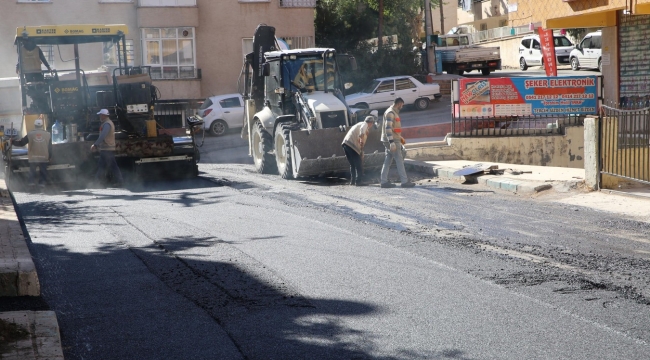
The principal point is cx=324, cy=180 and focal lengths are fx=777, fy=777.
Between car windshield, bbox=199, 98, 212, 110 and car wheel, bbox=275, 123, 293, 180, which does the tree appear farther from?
car wheel, bbox=275, 123, 293, 180

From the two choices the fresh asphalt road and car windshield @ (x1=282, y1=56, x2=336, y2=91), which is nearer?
the fresh asphalt road

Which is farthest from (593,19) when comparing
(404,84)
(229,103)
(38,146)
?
(38,146)

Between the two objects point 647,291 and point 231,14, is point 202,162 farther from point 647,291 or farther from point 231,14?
point 647,291

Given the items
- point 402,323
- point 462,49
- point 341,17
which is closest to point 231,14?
point 341,17

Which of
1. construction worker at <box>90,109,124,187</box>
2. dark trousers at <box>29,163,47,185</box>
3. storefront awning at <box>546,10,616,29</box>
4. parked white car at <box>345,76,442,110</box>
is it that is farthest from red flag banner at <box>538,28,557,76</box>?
dark trousers at <box>29,163,47,185</box>

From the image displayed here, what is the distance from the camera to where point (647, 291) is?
7141 millimetres

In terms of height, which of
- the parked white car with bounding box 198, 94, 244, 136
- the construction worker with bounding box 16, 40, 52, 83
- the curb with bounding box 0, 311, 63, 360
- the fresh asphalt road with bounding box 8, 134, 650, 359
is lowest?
the fresh asphalt road with bounding box 8, 134, 650, 359

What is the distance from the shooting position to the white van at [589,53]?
35031mm

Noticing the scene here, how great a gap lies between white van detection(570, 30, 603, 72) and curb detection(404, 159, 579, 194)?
809 inches

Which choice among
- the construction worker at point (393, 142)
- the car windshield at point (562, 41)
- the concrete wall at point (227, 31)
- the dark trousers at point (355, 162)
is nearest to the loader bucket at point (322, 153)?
the dark trousers at point (355, 162)

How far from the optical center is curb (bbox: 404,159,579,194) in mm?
13914

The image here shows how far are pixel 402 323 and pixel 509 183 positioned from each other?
28.2 feet

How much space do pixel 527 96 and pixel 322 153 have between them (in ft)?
21.0

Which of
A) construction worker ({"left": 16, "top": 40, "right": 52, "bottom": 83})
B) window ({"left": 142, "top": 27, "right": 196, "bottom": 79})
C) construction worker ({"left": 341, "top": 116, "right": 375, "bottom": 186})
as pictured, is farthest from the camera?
window ({"left": 142, "top": 27, "right": 196, "bottom": 79})
